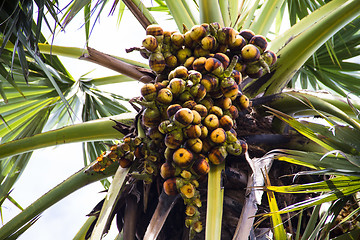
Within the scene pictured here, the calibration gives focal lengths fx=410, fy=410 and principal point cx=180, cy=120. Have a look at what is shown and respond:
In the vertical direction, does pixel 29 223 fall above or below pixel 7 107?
below

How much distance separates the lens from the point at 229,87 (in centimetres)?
156

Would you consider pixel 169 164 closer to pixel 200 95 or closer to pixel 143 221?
pixel 200 95

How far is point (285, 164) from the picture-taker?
1.78 meters

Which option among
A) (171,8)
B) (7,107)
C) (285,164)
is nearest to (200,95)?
(285,164)

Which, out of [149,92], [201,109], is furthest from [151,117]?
[201,109]

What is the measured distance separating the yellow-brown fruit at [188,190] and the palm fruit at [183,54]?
0.53 metres

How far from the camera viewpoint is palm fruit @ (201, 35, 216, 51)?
5.36 ft

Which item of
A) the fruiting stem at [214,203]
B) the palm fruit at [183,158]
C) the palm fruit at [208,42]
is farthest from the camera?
the palm fruit at [208,42]

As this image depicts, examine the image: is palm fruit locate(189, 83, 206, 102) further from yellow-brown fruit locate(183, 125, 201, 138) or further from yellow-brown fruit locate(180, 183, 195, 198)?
yellow-brown fruit locate(180, 183, 195, 198)

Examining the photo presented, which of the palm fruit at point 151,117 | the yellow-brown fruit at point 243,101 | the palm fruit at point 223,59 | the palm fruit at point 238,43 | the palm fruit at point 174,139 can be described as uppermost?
the palm fruit at point 238,43

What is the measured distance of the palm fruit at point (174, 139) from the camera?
146 cm

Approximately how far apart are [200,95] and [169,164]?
278 mm

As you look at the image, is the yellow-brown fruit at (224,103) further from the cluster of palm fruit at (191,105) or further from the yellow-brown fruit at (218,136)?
the yellow-brown fruit at (218,136)

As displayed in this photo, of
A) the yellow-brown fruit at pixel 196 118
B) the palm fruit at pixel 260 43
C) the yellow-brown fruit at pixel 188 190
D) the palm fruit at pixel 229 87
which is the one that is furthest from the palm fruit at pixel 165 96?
the palm fruit at pixel 260 43
